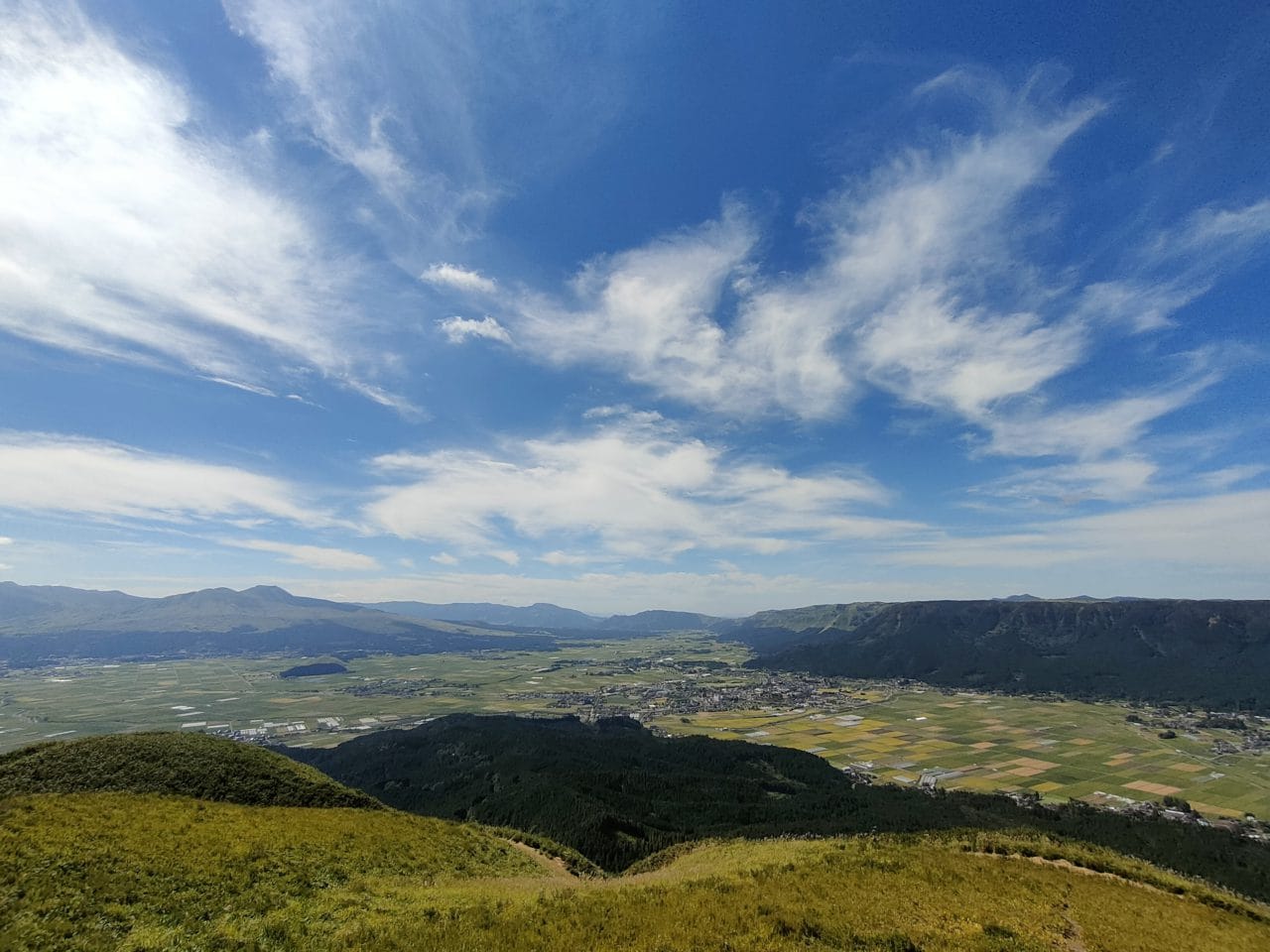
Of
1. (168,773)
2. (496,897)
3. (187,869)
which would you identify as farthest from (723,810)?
(187,869)

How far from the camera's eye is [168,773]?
60344mm

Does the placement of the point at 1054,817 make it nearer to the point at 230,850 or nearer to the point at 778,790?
the point at 778,790

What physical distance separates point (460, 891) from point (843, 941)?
80.9 ft

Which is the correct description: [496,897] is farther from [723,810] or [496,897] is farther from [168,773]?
[723,810]

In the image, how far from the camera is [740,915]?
100 feet

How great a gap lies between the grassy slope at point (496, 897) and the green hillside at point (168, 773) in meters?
7.14

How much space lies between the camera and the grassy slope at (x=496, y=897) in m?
27.7

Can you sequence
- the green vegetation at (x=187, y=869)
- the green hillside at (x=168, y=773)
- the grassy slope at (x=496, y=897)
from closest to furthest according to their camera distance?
the green vegetation at (x=187, y=869), the grassy slope at (x=496, y=897), the green hillside at (x=168, y=773)

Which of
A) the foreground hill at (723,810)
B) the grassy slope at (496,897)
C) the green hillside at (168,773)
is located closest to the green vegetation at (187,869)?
the grassy slope at (496,897)

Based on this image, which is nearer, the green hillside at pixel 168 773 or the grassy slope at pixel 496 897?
the grassy slope at pixel 496 897

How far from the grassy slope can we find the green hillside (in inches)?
281

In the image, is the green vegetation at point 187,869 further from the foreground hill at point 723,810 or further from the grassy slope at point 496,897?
the foreground hill at point 723,810

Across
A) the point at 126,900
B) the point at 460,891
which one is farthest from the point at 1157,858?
the point at 126,900

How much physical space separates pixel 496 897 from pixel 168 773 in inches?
1869
